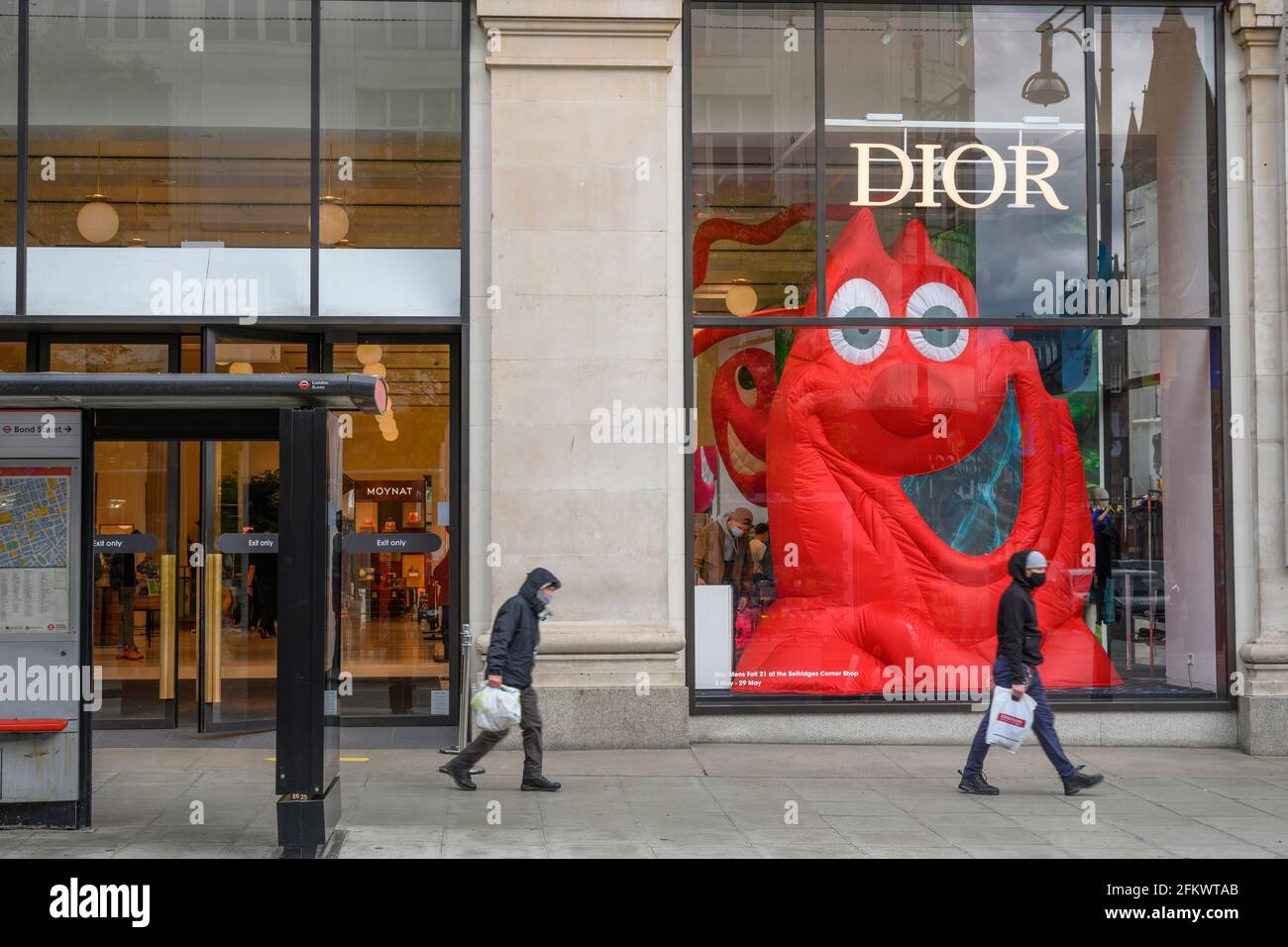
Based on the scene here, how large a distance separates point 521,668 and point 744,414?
3.64 metres

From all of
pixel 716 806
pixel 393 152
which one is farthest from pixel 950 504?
pixel 393 152

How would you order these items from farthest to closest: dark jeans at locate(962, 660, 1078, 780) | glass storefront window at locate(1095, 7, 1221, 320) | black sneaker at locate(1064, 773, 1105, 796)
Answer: glass storefront window at locate(1095, 7, 1221, 320)
black sneaker at locate(1064, 773, 1105, 796)
dark jeans at locate(962, 660, 1078, 780)

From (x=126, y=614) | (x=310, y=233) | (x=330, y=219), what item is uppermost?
(x=330, y=219)

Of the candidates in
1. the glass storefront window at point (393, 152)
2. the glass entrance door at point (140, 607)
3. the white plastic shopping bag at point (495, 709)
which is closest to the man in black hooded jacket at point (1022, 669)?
the white plastic shopping bag at point (495, 709)

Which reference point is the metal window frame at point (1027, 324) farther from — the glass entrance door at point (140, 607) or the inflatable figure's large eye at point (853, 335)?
the glass entrance door at point (140, 607)

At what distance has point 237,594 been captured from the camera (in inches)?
478

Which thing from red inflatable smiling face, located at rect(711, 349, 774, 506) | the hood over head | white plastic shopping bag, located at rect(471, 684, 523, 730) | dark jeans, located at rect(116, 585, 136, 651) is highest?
red inflatable smiling face, located at rect(711, 349, 774, 506)

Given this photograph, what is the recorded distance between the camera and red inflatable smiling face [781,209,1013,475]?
12320mm

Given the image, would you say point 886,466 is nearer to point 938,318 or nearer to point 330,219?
point 938,318

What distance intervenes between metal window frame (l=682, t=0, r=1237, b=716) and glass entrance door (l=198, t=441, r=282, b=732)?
3.85 m

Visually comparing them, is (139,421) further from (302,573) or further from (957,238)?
(957,238)

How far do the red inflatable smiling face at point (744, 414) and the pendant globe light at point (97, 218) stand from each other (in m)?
5.69

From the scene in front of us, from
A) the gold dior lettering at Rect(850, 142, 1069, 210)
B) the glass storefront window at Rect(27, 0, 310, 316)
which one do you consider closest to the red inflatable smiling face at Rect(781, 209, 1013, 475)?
the gold dior lettering at Rect(850, 142, 1069, 210)

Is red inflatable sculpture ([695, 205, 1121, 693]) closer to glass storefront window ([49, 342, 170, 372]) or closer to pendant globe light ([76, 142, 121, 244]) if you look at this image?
glass storefront window ([49, 342, 170, 372])
